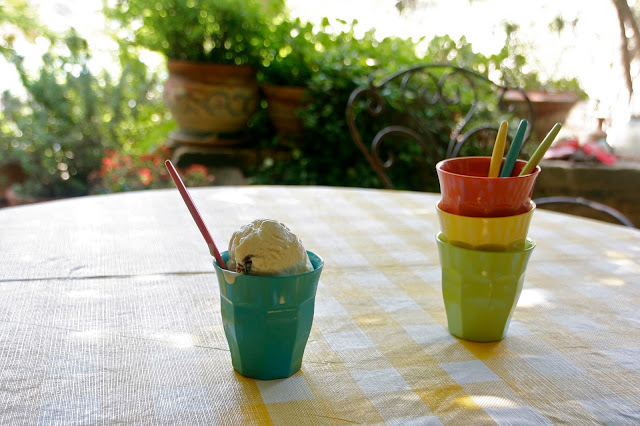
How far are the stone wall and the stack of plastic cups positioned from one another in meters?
2.49

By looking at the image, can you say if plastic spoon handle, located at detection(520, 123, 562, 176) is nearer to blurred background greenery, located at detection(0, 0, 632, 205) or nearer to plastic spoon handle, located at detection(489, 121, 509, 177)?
plastic spoon handle, located at detection(489, 121, 509, 177)

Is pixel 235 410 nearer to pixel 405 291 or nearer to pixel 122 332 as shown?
pixel 122 332

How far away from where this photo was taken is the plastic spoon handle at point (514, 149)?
0.78 m

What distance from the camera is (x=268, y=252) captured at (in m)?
0.70

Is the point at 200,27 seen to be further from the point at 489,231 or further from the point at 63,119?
the point at 489,231

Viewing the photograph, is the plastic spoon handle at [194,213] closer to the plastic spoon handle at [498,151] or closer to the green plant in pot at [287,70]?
the plastic spoon handle at [498,151]

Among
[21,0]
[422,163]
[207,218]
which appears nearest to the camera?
[207,218]

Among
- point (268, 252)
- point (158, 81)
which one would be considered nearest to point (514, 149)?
point (268, 252)

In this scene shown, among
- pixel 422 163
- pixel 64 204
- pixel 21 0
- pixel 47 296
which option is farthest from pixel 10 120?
pixel 47 296

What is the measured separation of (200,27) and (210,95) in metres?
0.35

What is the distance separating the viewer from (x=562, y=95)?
173 inches

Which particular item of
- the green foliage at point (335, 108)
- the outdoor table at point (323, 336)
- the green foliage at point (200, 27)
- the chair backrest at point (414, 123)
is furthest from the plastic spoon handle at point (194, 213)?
the green foliage at point (200, 27)

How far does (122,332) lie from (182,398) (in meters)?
0.20

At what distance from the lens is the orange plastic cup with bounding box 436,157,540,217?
0.78 meters
